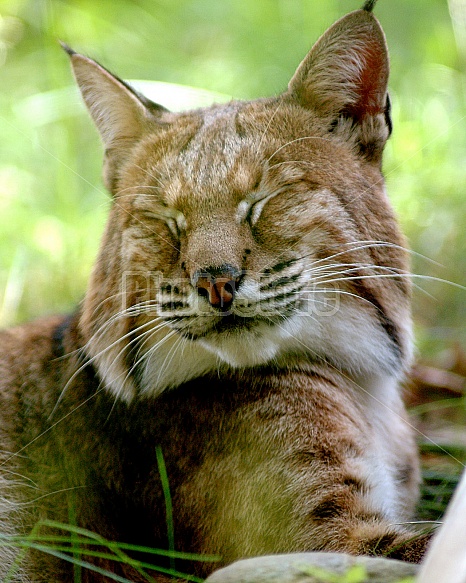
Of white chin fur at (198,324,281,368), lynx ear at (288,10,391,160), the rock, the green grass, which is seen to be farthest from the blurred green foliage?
the rock

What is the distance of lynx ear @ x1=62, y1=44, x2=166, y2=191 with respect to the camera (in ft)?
11.4

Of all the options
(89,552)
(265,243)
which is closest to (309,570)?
(89,552)

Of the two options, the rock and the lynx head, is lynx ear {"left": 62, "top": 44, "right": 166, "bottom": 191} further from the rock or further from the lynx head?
the rock

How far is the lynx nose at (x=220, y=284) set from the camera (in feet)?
8.97

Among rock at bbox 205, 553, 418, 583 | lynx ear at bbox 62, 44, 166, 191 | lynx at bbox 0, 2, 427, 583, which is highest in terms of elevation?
lynx ear at bbox 62, 44, 166, 191

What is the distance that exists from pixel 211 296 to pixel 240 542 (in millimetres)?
884

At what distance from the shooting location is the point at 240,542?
2846mm

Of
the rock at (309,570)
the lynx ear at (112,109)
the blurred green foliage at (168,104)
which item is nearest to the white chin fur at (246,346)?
the rock at (309,570)

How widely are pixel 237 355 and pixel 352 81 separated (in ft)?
4.00

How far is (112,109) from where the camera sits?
3.57 metres

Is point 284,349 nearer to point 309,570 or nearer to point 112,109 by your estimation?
point 309,570

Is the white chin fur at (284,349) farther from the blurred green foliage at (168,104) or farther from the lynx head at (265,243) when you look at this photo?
the blurred green foliage at (168,104)

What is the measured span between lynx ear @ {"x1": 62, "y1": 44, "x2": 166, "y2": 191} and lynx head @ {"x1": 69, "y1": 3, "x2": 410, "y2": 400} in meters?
0.04

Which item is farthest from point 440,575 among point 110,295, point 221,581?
point 110,295
